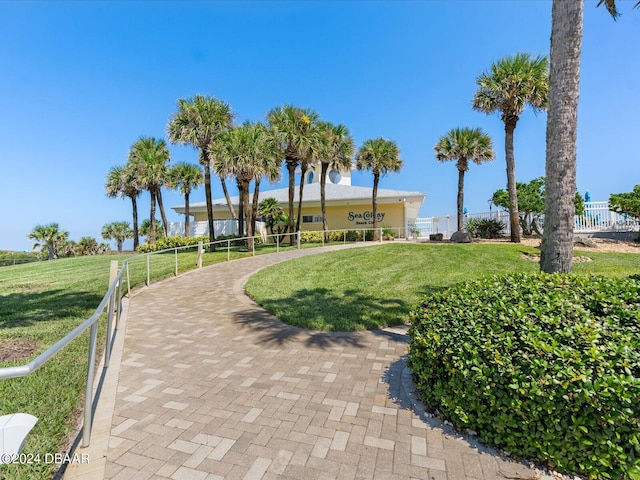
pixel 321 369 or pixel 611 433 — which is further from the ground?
pixel 611 433

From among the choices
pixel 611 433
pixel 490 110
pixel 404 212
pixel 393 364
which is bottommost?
pixel 393 364

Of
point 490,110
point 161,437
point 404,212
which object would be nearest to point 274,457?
point 161,437

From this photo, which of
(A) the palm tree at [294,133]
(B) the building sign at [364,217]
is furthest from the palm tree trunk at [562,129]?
(B) the building sign at [364,217]

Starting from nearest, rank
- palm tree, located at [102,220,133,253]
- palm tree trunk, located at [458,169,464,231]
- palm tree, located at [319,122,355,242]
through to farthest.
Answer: palm tree trunk, located at [458,169,464,231] < palm tree, located at [319,122,355,242] < palm tree, located at [102,220,133,253]

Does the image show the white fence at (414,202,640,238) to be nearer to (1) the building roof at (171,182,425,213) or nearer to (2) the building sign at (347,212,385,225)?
(1) the building roof at (171,182,425,213)

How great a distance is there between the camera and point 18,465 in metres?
2.42

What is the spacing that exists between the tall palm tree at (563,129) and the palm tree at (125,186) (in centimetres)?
2973

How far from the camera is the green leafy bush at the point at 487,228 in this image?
19.4 metres

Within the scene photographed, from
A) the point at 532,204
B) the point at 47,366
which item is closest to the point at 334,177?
the point at 532,204

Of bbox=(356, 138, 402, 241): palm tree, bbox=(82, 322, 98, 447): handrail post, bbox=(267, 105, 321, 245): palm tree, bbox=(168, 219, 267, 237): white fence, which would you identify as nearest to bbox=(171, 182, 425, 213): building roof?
bbox=(168, 219, 267, 237): white fence

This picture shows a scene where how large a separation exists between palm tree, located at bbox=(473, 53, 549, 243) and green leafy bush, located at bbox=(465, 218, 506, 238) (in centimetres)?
324

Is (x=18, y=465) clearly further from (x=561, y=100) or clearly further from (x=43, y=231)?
(x=43, y=231)

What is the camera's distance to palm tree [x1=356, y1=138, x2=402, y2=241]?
79.3 feet

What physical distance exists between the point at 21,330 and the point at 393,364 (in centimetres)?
622
